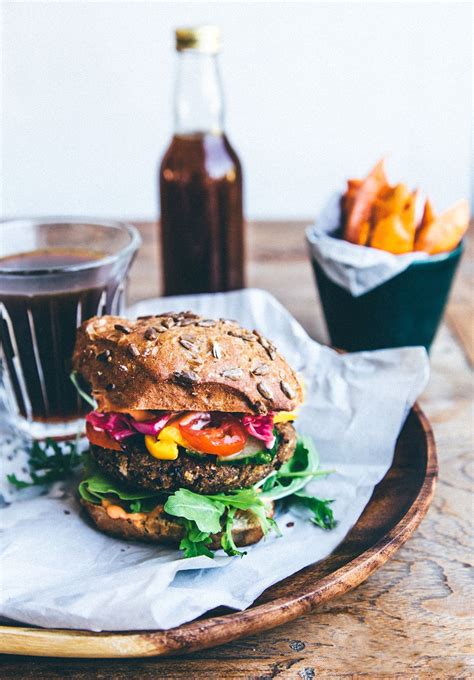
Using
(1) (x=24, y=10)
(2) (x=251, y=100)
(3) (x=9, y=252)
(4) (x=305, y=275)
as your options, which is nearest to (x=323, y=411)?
(3) (x=9, y=252)

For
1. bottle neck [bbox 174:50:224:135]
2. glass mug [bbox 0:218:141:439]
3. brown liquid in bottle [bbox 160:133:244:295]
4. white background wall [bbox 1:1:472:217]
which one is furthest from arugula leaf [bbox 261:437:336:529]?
white background wall [bbox 1:1:472:217]

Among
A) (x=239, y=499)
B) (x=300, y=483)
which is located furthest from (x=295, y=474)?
(x=239, y=499)

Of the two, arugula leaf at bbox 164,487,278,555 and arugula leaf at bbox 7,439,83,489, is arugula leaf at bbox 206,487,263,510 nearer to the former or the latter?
arugula leaf at bbox 164,487,278,555

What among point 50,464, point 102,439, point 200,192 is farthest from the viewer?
point 200,192

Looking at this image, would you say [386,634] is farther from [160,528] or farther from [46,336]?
[46,336]

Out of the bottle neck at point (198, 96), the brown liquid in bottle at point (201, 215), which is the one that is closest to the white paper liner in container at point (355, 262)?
the brown liquid in bottle at point (201, 215)
